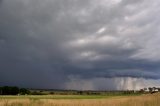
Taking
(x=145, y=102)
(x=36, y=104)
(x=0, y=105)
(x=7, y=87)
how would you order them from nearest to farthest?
(x=0, y=105)
(x=36, y=104)
(x=145, y=102)
(x=7, y=87)

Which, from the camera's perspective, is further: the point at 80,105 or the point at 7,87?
the point at 7,87

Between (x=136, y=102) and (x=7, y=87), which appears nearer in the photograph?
(x=136, y=102)

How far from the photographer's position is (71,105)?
68.5 feet

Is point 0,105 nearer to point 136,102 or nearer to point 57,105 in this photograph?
point 57,105

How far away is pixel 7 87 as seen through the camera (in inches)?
5059

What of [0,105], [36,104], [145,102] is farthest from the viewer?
[145,102]

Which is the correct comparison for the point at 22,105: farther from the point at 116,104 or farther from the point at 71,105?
the point at 116,104

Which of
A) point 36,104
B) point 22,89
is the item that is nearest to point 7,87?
point 22,89

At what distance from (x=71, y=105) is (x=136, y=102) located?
454 centimetres

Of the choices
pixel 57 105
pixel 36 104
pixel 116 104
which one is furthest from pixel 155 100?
pixel 36 104

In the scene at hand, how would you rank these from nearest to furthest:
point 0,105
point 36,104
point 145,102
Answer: point 0,105 → point 36,104 → point 145,102

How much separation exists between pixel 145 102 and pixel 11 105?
9.18 metres

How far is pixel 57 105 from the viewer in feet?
66.8

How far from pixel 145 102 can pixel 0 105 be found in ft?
32.3
